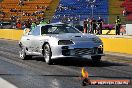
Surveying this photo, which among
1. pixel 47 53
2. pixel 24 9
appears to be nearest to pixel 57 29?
pixel 47 53

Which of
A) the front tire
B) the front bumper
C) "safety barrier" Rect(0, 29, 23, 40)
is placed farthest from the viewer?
"safety barrier" Rect(0, 29, 23, 40)

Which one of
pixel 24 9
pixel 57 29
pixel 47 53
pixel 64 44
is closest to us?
pixel 64 44

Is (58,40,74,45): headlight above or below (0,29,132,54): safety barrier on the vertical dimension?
above

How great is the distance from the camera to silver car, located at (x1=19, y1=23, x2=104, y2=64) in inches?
454

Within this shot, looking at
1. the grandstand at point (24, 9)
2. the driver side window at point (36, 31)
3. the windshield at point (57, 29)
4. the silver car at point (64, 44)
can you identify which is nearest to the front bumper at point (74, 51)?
the silver car at point (64, 44)

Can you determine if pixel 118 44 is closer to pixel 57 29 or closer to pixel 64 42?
pixel 57 29

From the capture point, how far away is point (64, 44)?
1166 centimetres

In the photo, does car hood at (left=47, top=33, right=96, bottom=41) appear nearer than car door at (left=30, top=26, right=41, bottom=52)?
Yes

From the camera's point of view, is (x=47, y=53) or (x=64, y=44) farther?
(x=47, y=53)

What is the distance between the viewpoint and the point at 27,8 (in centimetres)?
6122

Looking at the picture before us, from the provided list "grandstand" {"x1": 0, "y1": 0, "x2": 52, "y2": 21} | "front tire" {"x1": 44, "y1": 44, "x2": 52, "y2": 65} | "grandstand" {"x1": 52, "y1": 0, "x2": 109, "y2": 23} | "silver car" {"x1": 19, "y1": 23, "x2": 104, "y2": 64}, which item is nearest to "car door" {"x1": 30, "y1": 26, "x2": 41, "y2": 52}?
"silver car" {"x1": 19, "y1": 23, "x2": 104, "y2": 64}

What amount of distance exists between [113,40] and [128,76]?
9.58 meters

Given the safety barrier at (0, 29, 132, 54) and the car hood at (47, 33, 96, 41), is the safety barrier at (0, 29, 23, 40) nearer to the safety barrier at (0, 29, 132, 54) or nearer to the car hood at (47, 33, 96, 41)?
the safety barrier at (0, 29, 132, 54)

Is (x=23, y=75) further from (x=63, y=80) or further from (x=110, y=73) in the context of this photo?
(x=110, y=73)
